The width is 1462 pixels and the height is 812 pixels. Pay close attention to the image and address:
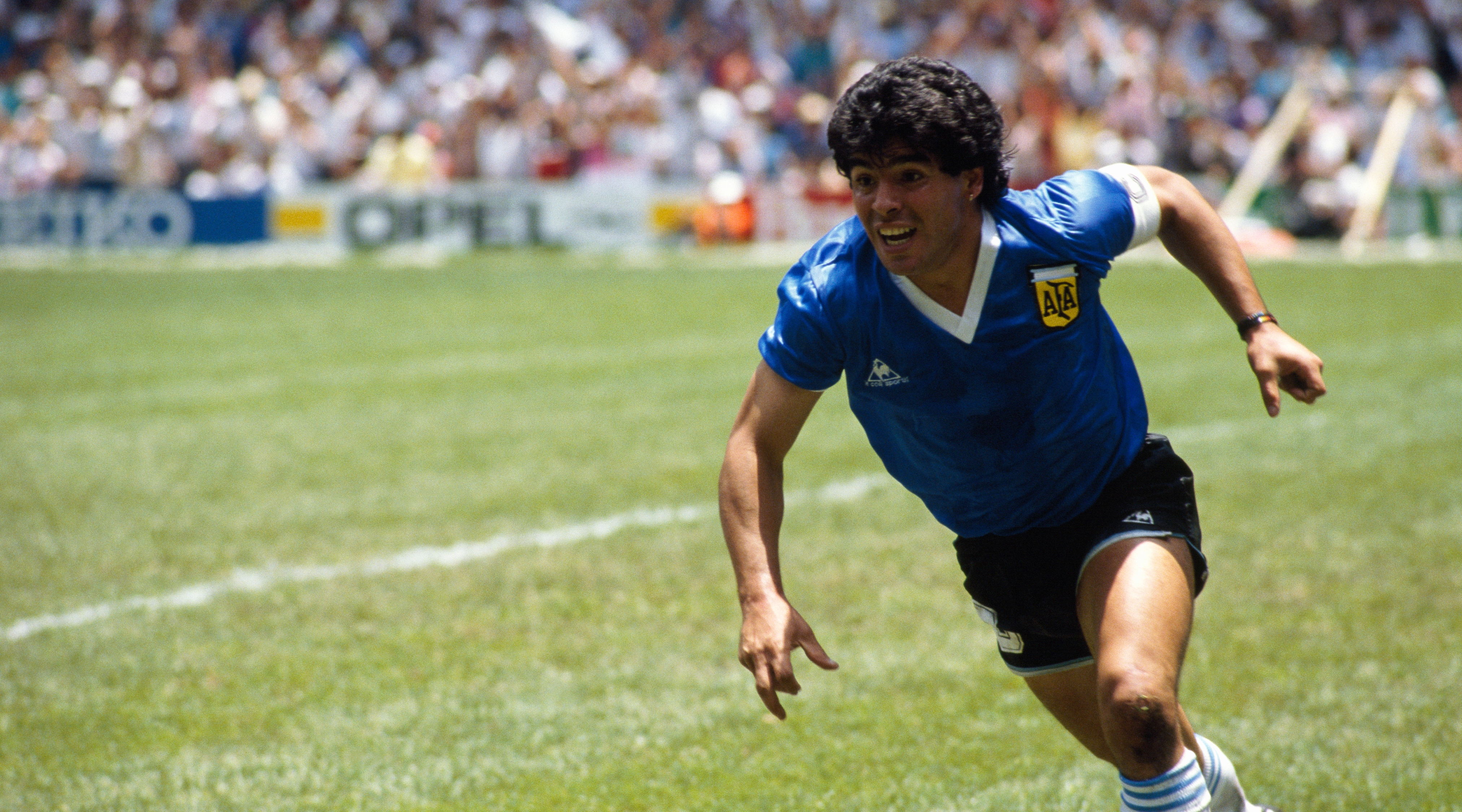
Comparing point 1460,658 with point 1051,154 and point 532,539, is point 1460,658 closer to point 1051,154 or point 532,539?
point 532,539

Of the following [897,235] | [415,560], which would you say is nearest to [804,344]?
[897,235]

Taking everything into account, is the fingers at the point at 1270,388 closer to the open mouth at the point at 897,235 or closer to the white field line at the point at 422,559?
the open mouth at the point at 897,235

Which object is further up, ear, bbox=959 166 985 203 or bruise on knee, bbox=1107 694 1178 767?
ear, bbox=959 166 985 203

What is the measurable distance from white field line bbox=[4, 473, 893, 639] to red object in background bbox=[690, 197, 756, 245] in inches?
542

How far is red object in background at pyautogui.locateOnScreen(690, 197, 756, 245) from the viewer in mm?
21109

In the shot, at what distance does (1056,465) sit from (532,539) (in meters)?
3.75

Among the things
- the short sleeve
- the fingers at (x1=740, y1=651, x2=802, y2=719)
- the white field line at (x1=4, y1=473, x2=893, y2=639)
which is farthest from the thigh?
the white field line at (x1=4, y1=473, x2=893, y2=639)

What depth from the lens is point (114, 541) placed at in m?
6.68

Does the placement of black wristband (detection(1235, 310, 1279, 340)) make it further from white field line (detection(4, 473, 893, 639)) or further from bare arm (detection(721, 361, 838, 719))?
white field line (detection(4, 473, 893, 639))

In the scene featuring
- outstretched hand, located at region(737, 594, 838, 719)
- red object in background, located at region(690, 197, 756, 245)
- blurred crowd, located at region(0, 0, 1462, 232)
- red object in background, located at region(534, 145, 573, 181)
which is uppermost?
outstretched hand, located at region(737, 594, 838, 719)

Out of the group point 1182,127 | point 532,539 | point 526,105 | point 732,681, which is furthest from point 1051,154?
point 732,681

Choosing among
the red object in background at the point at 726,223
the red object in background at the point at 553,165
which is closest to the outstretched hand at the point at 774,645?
the red object in background at the point at 726,223

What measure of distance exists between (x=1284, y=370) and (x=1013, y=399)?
57 cm

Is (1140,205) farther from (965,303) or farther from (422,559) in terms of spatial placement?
(422,559)
